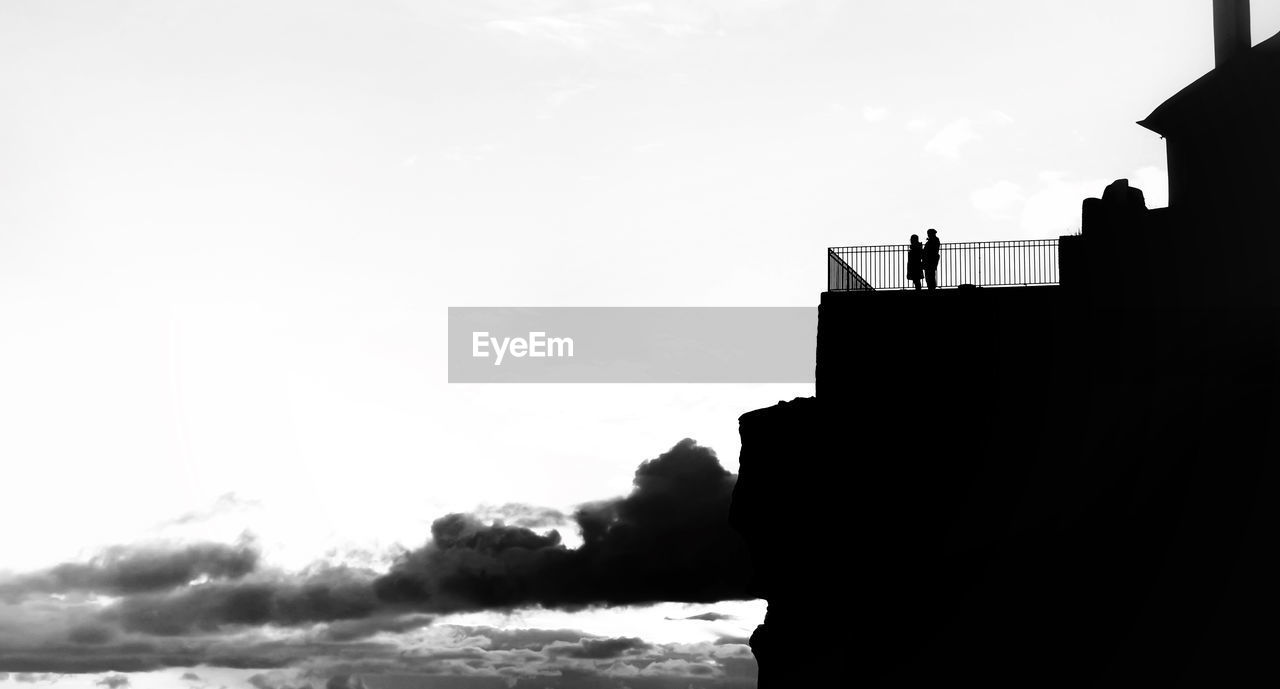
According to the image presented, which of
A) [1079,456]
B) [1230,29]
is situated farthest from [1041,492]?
[1230,29]

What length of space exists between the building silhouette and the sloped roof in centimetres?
5

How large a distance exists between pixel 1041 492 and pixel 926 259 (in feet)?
20.6

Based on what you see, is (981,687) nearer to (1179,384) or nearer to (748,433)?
(1179,384)

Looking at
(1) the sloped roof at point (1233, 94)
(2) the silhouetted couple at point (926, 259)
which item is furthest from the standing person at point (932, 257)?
(1) the sloped roof at point (1233, 94)

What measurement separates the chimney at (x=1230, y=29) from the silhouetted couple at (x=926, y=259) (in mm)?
8956

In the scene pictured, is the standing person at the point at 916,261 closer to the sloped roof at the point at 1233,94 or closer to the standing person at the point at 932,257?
the standing person at the point at 932,257

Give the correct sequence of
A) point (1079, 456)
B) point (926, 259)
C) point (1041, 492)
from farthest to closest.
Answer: point (926, 259) → point (1041, 492) → point (1079, 456)

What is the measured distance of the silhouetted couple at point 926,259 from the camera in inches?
1330

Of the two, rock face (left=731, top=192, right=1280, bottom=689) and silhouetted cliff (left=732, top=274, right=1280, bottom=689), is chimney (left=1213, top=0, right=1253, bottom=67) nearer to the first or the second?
rock face (left=731, top=192, right=1280, bottom=689)

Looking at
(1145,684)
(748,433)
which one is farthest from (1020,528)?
(748,433)

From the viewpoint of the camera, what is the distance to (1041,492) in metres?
31.2

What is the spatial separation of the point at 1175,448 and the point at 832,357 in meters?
8.39

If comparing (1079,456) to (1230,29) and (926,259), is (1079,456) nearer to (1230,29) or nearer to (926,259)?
(926,259)

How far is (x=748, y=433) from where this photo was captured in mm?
39062
